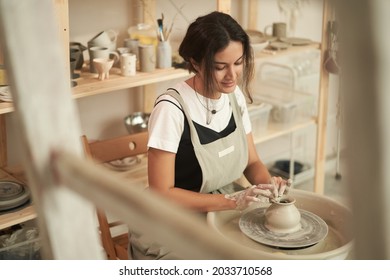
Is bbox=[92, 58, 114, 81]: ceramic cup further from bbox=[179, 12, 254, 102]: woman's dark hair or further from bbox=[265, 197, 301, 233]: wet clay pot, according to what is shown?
bbox=[265, 197, 301, 233]: wet clay pot

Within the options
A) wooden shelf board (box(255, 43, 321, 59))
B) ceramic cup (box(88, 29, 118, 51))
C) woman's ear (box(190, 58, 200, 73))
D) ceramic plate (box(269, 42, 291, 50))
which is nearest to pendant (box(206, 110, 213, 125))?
→ woman's ear (box(190, 58, 200, 73))

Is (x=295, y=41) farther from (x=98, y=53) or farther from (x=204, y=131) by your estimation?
(x=204, y=131)

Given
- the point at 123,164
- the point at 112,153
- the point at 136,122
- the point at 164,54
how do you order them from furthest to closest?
the point at 136,122 → the point at 123,164 → the point at 164,54 → the point at 112,153

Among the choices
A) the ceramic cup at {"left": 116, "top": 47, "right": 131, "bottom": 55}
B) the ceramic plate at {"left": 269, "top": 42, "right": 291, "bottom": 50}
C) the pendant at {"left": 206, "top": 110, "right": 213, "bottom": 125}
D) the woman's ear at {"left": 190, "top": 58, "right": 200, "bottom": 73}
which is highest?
the woman's ear at {"left": 190, "top": 58, "right": 200, "bottom": 73}

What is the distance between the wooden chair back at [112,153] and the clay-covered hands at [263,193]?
0.47 meters

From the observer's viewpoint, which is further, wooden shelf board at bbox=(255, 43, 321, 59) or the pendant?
wooden shelf board at bbox=(255, 43, 321, 59)

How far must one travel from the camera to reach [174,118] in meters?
1.75

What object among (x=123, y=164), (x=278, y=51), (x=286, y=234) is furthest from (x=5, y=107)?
(x=278, y=51)

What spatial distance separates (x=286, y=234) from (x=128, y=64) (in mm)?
937

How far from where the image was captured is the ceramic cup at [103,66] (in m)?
2.16

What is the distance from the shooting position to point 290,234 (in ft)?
5.28

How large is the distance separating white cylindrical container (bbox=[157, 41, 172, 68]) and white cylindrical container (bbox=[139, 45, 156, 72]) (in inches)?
1.2

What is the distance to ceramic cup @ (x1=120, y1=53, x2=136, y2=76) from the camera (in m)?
2.22

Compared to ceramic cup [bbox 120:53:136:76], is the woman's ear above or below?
above
